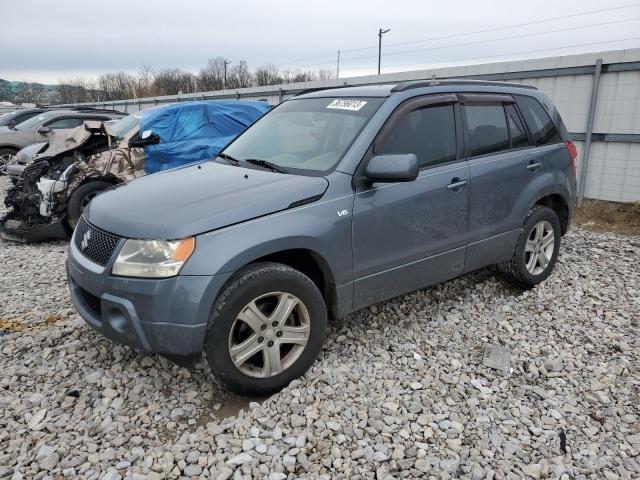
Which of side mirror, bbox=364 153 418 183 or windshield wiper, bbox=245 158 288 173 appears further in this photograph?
windshield wiper, bbox=245 158 288 173

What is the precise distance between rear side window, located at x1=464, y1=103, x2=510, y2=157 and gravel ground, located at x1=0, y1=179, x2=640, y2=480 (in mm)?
1377

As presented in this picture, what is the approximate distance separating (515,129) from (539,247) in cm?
113

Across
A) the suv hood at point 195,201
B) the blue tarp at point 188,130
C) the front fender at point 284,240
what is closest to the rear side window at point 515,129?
the front fender at point 284,240

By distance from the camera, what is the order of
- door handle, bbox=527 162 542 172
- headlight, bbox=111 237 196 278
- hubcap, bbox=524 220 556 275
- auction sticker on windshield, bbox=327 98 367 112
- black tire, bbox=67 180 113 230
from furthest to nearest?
1. black tire, bbox=67 180 113 230
2. hubcap, bbox=524 220 556 275
3. door handle, bbox=527 162 542 172
4. auction sticker on windshield, bbox=327 98 367 112
5. headlight, bbox=111 237 196 278

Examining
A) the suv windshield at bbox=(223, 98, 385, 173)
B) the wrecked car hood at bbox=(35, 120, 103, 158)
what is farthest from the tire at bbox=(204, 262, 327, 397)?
the wrecked car hood at bbox=(35, 120, 103, 158)

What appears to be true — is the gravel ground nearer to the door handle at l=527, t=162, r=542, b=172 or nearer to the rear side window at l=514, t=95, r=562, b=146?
the door handle at l=527, t=162, r=542, b=172

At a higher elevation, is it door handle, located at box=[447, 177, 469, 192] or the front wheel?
door handle, located at box=[447, 177, 469, 192]

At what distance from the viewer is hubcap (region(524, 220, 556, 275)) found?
447 centimetres

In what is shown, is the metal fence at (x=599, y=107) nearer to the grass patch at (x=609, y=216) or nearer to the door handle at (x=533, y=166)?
the grass patch at (x=609, y=216)

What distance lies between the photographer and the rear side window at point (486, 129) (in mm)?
3904

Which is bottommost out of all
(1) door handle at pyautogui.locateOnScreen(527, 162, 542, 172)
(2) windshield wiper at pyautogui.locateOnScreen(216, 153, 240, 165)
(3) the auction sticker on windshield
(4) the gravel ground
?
(4) the gravel ground

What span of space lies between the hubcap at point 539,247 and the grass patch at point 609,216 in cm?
274

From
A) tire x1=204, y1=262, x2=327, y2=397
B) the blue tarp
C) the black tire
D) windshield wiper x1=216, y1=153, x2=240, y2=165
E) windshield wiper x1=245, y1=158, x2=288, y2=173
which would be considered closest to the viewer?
tire x1=204, y1=262, x2=327, y2=397

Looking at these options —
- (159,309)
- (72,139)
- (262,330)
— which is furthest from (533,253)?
(72,139)
